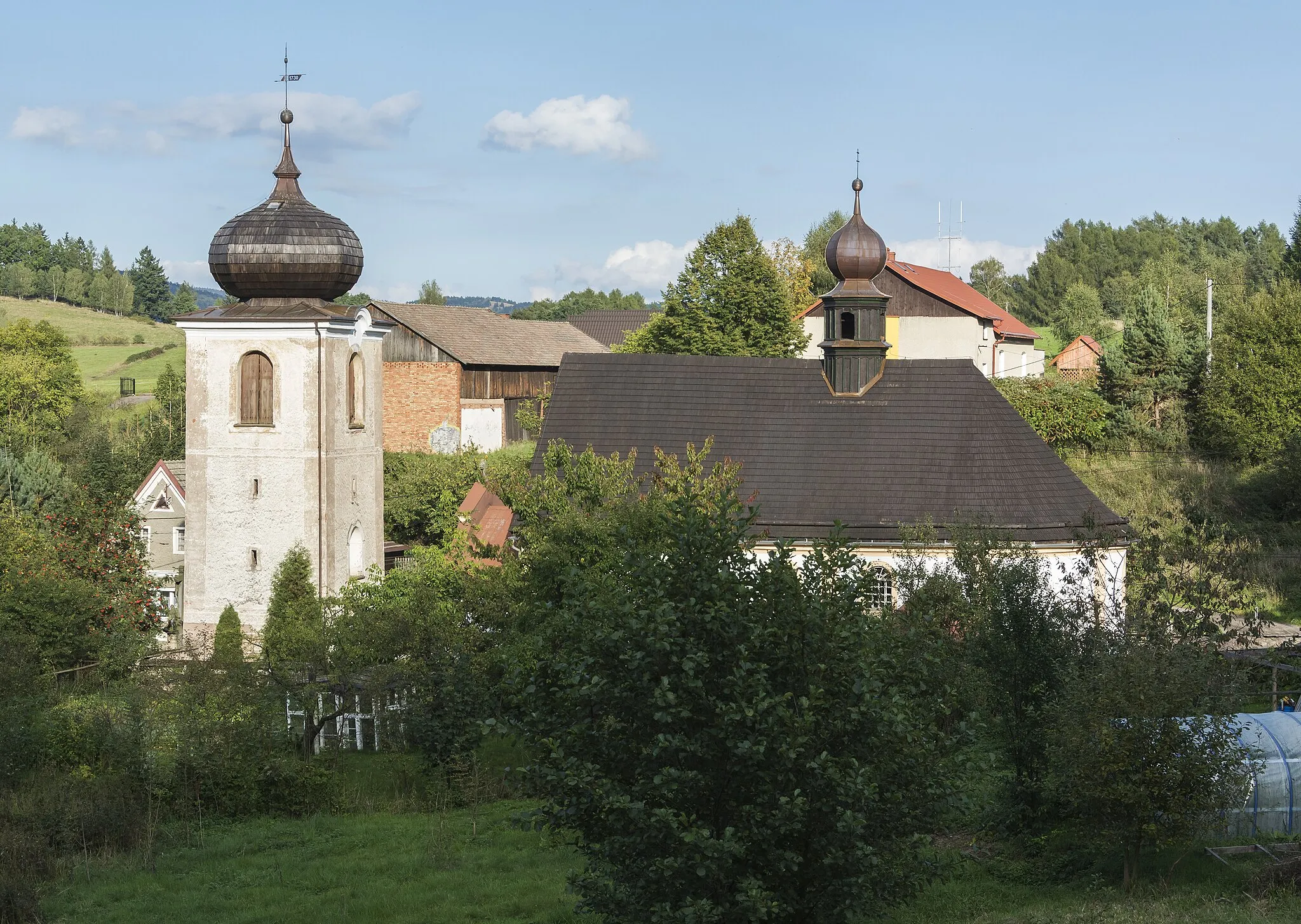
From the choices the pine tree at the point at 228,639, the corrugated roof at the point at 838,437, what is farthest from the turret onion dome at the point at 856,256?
the pine tree at the point at 228,639

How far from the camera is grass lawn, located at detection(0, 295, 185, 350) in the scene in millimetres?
102188

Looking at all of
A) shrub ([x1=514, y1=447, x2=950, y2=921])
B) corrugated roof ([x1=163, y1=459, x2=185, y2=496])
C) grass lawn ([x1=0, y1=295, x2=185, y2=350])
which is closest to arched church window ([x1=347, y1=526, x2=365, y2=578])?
corrugated roof ([x1=163, y1=459, x2=185, y2=496])

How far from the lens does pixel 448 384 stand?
55500 millimetres

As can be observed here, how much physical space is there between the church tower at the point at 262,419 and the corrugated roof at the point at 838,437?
520cm

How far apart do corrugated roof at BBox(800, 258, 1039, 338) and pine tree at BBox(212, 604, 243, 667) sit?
105ft

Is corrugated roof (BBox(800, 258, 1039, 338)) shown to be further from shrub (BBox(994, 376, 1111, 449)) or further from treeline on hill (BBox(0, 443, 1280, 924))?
treeline on hill (BBox(0, 443, 1280, 924))

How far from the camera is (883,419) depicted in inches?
1200

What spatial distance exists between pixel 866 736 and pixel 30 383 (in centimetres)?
5530

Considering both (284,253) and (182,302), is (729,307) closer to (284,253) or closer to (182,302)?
(284,253)

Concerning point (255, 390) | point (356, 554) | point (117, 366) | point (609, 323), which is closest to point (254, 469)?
point (255, 390)

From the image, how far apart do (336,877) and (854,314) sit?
19.5 metres

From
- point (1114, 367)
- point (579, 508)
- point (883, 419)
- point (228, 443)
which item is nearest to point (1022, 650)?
point (579, 508)

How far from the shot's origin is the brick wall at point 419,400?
181 feet

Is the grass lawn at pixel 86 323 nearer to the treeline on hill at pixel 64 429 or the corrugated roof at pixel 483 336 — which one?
the treeline on hill at pixel 64 429
